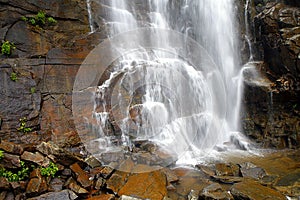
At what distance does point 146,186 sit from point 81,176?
1.71m

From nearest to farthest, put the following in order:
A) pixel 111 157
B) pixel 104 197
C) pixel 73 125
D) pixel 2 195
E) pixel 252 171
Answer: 1. pixel 2 195
2. pixel 104 197
3. pixel 252 171
4. pixel 111 157
5. pixel 73 125

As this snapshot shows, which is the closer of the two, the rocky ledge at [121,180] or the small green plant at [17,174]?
the rocky ledge at [121,180]

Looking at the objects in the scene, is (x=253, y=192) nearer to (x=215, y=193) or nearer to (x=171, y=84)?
(x=215, y=193)

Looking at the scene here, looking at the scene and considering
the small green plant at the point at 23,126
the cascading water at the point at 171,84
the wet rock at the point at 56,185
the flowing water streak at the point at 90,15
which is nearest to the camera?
the wet rock at the point at 56,185

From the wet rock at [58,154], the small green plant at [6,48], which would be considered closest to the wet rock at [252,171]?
the wet rock at [58,154]

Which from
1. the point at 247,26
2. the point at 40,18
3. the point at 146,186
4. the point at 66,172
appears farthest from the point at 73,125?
the point at 247,26

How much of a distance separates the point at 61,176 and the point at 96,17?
734cm

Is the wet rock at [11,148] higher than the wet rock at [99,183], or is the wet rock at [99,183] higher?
the wet rock at [11,148]

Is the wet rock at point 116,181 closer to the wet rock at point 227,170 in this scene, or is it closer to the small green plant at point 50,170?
the small green plant at point 50,170

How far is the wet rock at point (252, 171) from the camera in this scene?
6.74 metres

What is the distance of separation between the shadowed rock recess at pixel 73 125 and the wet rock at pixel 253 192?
0.07 feet

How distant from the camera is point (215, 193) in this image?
18.5ft

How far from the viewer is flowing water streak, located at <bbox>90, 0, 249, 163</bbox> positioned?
29.6 ft

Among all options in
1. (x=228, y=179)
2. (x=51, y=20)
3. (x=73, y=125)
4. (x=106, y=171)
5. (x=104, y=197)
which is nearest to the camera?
(x=104, y=197)
